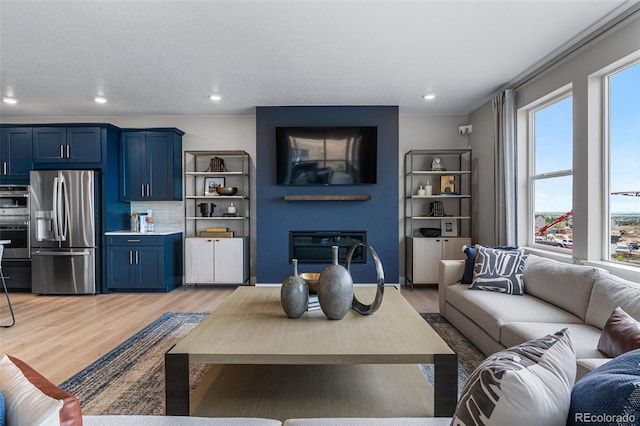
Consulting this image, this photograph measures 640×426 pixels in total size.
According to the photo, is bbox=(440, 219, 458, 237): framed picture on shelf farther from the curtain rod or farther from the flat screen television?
the curtain rod

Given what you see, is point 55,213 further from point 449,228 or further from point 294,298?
point 449,228

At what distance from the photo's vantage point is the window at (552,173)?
138 inches

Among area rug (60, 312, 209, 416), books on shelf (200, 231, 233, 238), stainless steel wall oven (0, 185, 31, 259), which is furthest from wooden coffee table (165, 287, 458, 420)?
stainless steel wall oven (0, 185, 31, 259)

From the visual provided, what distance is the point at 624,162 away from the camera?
2.84 m

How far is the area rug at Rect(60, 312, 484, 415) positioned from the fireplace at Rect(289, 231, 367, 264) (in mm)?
1923

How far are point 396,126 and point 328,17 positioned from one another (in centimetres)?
256

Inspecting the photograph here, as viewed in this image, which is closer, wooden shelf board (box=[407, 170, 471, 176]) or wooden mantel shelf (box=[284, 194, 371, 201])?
wooden mantel shelf (box=[284, 194, 371, 201])

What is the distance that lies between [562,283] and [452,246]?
2.53 meters

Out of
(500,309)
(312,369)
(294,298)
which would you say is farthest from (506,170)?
(312,369)

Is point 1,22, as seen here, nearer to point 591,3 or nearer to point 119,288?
point 119,288

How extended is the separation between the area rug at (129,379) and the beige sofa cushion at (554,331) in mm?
1971

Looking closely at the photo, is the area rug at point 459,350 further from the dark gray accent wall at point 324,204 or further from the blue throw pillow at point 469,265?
the dark gray accent wall at point 324,204

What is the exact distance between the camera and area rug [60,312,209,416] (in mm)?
2043

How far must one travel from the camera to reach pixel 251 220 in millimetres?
5641
